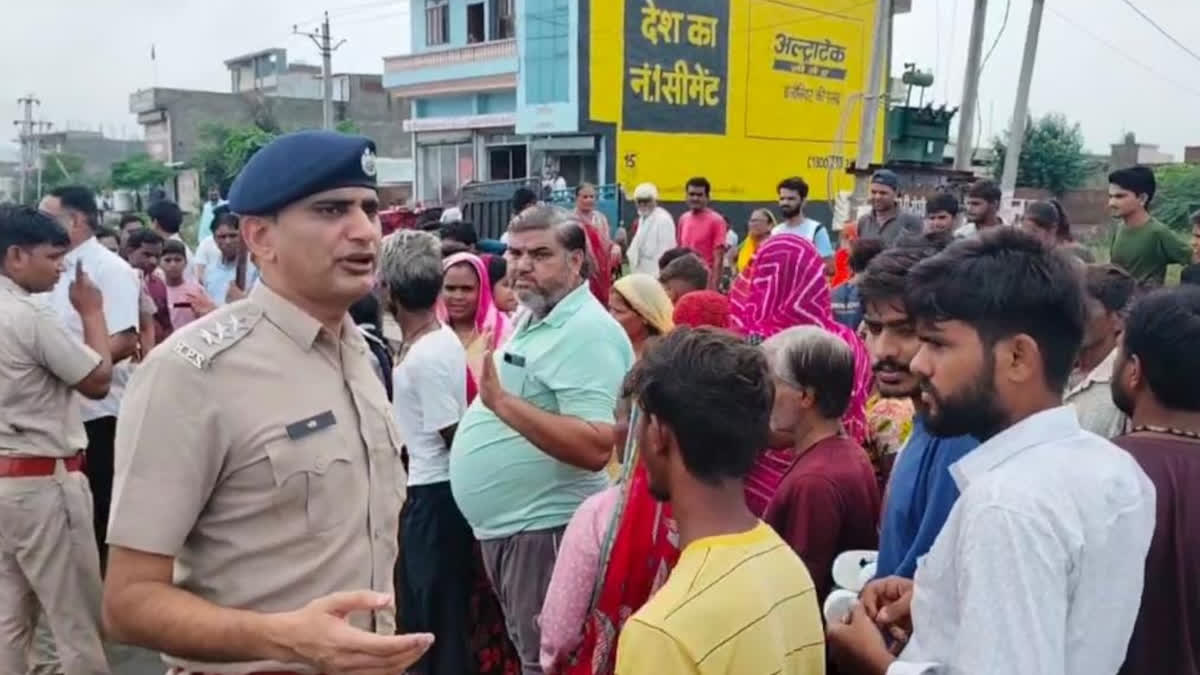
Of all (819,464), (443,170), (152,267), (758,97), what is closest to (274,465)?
(819,464)

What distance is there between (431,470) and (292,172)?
2087mm

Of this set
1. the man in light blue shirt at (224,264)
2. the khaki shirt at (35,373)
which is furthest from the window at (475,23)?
the khaki shirt at (35,373)

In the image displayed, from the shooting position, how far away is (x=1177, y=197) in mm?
19609

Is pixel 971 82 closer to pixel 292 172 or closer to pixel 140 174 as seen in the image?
pixel 292 172

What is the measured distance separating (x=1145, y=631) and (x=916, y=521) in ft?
1.59

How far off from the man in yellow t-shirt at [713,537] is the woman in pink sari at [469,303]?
2.06 meters

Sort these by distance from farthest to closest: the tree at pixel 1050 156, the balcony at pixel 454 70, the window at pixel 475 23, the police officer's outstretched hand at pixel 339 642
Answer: the tree at pixel 1050 156 → the window at pixel 475 23 → the balcony at pixel 454 70 → the police officer's outstretched hand at pixel 339 642

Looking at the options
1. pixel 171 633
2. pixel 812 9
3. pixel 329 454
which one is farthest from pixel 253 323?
pixel 812 9

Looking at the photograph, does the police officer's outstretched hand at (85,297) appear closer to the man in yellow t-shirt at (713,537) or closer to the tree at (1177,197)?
the man in yellow t-shirt at (713,537)

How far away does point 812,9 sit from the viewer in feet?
76.8

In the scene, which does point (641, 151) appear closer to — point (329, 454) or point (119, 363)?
point (119, 363)

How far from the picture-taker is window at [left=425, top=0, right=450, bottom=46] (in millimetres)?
23219

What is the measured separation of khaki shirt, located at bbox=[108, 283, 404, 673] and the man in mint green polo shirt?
44.4 inches

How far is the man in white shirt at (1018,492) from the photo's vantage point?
4.58ft
